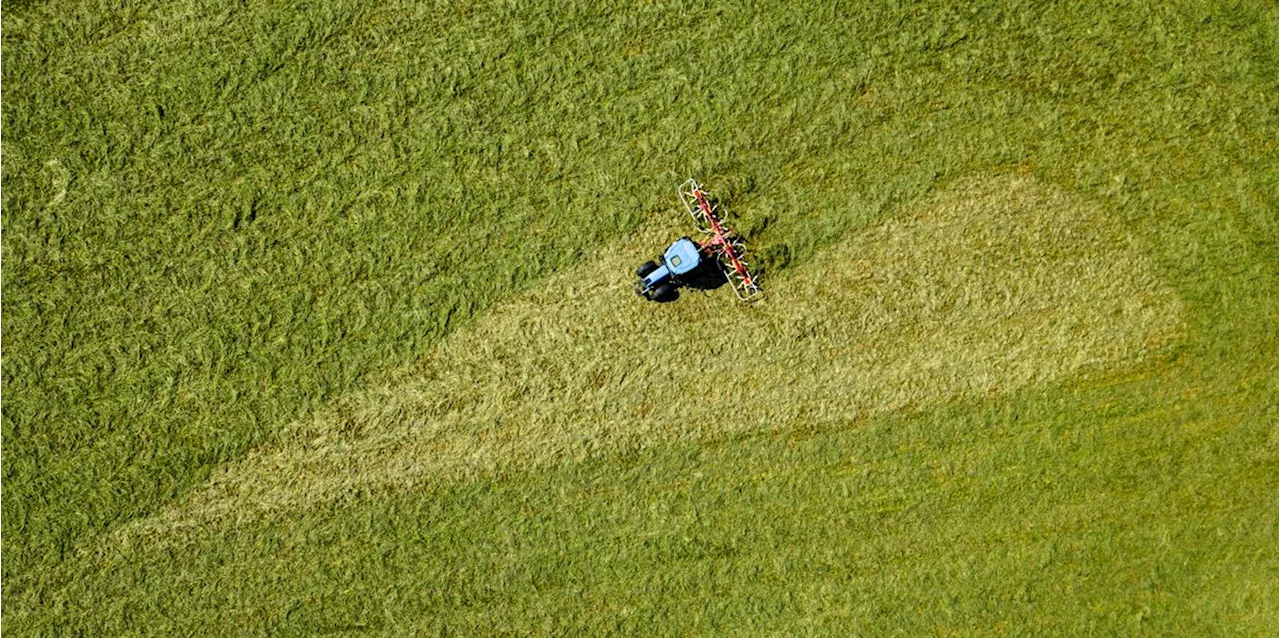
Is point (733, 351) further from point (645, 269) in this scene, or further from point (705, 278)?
point (645, 269)

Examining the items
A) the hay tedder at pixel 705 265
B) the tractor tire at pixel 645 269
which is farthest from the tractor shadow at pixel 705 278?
the tractor tire at pixel 645 269

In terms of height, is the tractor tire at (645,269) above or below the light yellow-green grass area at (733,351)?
above

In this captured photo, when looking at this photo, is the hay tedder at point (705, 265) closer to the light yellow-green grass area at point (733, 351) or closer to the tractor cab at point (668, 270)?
the tractor cab at point (668, 270)

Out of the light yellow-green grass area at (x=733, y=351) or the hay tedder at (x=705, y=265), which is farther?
the light yellow-green grass area at (x=733, y=351)

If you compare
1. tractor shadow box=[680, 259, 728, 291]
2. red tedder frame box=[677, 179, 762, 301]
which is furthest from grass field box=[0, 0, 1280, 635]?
tractor shadow box=[680, 259, 728, 291]

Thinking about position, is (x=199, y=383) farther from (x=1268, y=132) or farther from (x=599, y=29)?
(x=1268, y=132)

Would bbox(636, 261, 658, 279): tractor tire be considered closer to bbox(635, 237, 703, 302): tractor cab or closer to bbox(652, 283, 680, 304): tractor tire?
bbox(635, 237, 703, 302): tractor cab
